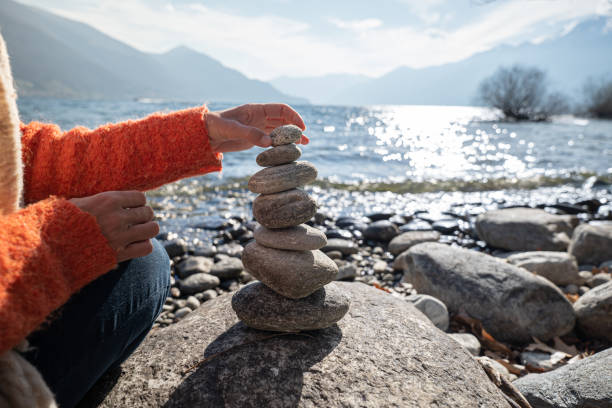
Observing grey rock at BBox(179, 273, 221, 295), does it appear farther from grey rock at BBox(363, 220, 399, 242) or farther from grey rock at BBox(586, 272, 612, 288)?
grey rock at BBox(586, 272, 612, 288)

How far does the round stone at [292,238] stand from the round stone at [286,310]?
0.29 m

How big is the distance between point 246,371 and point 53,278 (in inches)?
40.2

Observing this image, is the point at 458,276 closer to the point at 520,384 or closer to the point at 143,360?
the point at 520,384

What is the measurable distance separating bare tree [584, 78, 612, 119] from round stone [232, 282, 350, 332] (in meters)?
71.2

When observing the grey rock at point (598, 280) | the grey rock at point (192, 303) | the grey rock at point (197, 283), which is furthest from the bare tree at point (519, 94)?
the grey rock at point (192, 303)

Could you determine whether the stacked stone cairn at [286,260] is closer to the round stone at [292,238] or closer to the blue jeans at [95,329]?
the round stone at [292,238]

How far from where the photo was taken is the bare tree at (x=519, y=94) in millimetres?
49375

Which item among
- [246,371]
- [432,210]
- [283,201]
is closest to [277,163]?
[283,201]

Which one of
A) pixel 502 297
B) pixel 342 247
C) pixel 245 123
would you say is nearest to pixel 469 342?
pixel 502 297

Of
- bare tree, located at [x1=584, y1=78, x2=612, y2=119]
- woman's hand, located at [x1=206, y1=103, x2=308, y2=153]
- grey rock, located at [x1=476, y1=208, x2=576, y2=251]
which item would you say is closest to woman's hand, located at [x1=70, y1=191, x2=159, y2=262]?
woman's hand, located at [x1=206, y1=103, x2=308, y2=153]

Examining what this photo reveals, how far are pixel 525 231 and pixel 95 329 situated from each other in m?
6.10

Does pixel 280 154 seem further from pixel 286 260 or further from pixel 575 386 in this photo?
pixel 575 386

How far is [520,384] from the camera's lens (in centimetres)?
229

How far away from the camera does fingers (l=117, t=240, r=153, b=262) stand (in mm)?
1428
